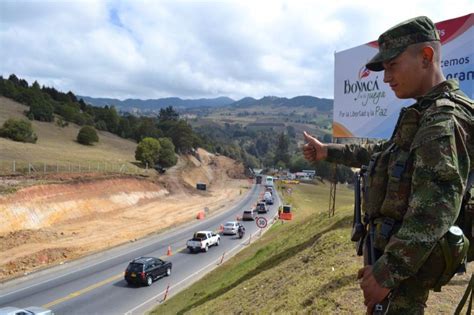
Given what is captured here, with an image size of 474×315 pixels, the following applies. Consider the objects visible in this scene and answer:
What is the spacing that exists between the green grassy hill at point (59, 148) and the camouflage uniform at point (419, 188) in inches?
1820

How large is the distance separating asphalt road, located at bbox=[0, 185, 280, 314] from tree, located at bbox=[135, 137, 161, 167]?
3517 centimetres

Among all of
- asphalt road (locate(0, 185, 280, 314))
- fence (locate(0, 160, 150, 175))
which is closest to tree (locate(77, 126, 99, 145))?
fence (locate(0, 160, 150, 175))

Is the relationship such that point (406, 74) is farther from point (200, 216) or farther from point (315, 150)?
point (200, 216)

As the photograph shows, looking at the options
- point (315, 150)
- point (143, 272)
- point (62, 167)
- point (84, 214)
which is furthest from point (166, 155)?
point (315, 150)

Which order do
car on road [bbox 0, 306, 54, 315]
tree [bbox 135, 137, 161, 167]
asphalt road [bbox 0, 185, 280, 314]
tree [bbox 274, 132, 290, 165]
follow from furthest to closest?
tree [bbox 274, 132, 290, 165] < tree [bbox 135, 137, 161, 167] < asphalt road [bbox 0, 185, 280, 314] < car on road [bbox 0, 306, 54, 315]

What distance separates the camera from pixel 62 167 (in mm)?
47688

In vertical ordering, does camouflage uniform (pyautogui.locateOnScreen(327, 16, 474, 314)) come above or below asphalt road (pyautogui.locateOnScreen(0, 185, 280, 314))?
above

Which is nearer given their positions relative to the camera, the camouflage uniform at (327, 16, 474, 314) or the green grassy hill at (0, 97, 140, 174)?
the camouflage uniform at (327, 16, 474, 314)

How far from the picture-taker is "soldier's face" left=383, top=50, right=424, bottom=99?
8.55ft

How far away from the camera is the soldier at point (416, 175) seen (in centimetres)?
224

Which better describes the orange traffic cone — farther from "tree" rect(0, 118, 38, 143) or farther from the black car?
"tree" rect(0, 118, 38, 143)

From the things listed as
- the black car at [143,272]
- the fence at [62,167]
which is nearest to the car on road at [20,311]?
the black car at [143,272]

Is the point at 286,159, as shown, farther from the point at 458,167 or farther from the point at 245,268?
the point at 458,167

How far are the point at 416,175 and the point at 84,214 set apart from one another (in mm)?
43509
